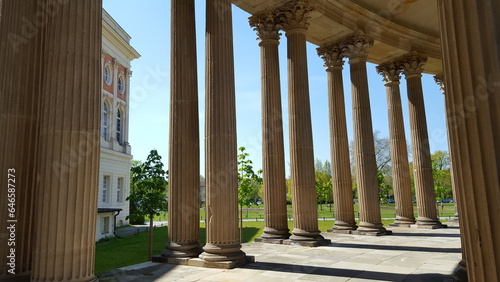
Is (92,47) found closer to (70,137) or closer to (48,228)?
(70,137)

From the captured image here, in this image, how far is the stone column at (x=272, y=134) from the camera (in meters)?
36.0

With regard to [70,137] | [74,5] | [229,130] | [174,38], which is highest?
[174,38]

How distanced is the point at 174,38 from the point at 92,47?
40.6 ft

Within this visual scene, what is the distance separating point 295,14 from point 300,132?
13.0 metres

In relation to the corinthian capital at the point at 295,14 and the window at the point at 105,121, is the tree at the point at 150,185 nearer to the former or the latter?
the corinthian capital at the point at 295,14

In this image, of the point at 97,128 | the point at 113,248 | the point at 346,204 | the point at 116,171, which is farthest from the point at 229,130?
the point at 116,171

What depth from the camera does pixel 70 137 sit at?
50.2ft

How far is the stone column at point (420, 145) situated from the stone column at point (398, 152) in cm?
143

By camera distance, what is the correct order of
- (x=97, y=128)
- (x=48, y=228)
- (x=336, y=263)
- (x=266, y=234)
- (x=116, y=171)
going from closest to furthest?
(x=48, y=228) < (x=97, y=128) < (x=336, y=263) < (x=266, y=234) < (x=116, y=171)

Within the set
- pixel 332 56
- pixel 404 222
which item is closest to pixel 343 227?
pixel 404 222

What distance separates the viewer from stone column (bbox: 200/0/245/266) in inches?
963

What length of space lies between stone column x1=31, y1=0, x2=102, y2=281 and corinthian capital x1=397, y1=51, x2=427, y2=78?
50.5 meters

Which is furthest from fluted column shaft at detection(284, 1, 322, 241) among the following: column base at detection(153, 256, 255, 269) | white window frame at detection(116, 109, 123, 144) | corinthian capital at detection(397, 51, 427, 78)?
white window frame at detection(116, 109, 123, 144)

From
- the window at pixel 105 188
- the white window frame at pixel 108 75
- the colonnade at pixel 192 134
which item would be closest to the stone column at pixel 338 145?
the colonnade at pixel 192 134
